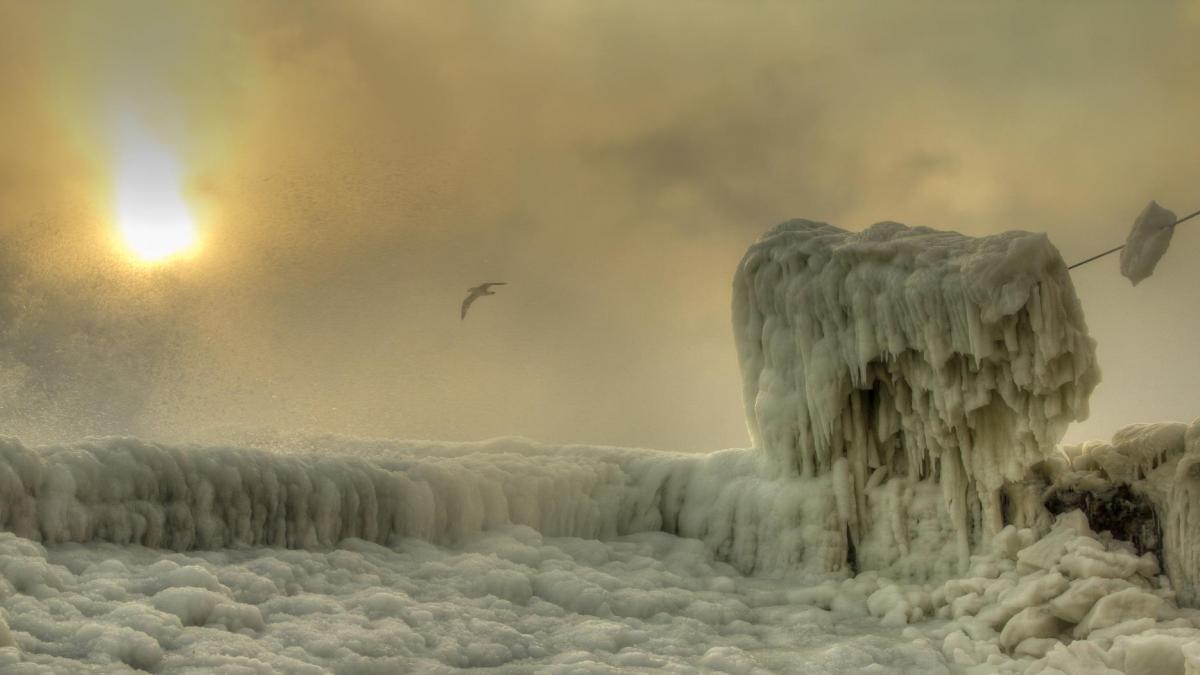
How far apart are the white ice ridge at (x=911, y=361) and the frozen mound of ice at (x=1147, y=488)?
459 mm

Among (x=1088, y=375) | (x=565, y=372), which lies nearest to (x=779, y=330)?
(x=1088, y=375)

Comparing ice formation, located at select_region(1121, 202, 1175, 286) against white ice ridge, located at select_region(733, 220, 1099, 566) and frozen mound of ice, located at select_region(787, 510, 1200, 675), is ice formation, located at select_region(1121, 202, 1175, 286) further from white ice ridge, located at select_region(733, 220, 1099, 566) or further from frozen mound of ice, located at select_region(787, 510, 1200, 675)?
frozen mound of ice, located at select_region(787, 510, 1200, 675)

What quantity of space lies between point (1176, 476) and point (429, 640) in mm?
6513

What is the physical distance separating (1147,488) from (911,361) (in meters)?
2.36

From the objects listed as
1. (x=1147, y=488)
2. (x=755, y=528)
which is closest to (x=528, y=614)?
(x=755, y=528)

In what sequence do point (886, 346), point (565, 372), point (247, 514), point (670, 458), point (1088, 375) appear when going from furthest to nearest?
point (565, 372) < point (670, 458) < point (886, 346) < point (1088, 375) < point (247, 514)

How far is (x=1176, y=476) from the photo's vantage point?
8.45 meters

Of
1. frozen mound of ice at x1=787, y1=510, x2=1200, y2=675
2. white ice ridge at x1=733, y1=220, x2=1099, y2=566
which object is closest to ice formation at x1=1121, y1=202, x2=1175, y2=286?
white ice ridge at x1=733, y1=220, x2=1099, y2=566

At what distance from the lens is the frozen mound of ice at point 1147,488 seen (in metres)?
8.30

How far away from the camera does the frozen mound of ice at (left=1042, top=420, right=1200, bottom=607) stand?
8.30 metres

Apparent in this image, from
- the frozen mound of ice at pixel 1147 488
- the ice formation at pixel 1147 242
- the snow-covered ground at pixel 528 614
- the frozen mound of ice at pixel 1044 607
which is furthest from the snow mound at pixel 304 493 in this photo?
the ice formation at pixel 1147 242

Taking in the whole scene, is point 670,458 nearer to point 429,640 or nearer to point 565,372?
point 429,640

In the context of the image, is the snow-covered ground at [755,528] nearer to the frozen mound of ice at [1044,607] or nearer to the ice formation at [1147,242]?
the frozen mound of ice at [1044,607]

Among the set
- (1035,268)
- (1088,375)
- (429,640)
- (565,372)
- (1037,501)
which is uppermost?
(565,372)
